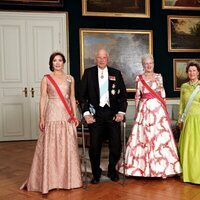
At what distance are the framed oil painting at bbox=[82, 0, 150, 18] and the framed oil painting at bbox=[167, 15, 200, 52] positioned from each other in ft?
2.07

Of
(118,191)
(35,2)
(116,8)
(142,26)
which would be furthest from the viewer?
(142,26)

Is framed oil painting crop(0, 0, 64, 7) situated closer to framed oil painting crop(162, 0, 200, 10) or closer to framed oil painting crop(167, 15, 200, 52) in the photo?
framed oil painting crop(162, 0, 200, 10)

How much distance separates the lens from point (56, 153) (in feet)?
11.1

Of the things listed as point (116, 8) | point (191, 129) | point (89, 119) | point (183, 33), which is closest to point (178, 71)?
point (183, 33)

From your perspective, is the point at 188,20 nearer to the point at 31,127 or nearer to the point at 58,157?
the point at 31,127

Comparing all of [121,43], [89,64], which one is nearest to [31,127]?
[89,64]

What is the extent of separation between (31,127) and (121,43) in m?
2.61

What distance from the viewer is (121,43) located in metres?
6.95

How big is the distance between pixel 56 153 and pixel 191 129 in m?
1.54

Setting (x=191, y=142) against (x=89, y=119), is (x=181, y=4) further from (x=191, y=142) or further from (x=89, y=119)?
(x=89, y=119)

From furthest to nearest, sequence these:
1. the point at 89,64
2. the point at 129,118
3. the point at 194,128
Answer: the point at 89,64, the point at 129,118, the point at 194,128

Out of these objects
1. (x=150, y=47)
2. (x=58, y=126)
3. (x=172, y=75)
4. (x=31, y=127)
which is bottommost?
(x=31, y=127)

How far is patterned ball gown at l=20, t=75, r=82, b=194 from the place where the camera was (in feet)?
11.1

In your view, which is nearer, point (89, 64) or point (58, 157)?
point (58, 157)
